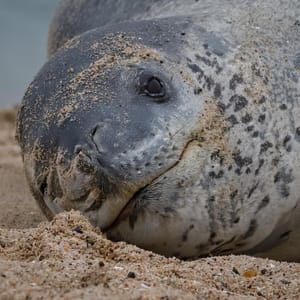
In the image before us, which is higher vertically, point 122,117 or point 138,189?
point 122,117

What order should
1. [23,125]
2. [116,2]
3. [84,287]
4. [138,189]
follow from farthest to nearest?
[116,2], [23,125], [138,189], [84,287]

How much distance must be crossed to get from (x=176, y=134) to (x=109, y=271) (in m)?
0.42

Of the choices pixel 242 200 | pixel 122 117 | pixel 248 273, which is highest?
pixel 122 117

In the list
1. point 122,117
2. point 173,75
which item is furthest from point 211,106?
point 122,117

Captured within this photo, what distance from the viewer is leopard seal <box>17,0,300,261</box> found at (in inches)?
74.3

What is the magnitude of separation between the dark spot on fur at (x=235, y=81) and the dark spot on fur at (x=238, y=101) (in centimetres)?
3

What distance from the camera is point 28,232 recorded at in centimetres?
196

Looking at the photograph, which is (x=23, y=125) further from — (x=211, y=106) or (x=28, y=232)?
(x=211, y=106)

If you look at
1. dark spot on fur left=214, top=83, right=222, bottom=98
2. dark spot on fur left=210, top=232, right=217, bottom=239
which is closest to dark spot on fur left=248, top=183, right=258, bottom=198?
dark spot on fur left=210, top=232, right=217, bottom=239

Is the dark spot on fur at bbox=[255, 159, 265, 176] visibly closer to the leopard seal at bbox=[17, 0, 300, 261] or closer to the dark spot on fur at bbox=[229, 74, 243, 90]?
the leopard seal at bbox=[17, 0, 300, 261]

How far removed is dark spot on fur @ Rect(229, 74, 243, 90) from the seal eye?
7.7 inches

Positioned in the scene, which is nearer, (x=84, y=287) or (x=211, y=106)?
(x=84, y=287)

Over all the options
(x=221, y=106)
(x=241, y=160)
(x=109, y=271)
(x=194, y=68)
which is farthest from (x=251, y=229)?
(x=109, y=271)

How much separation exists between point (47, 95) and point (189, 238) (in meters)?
0.52
